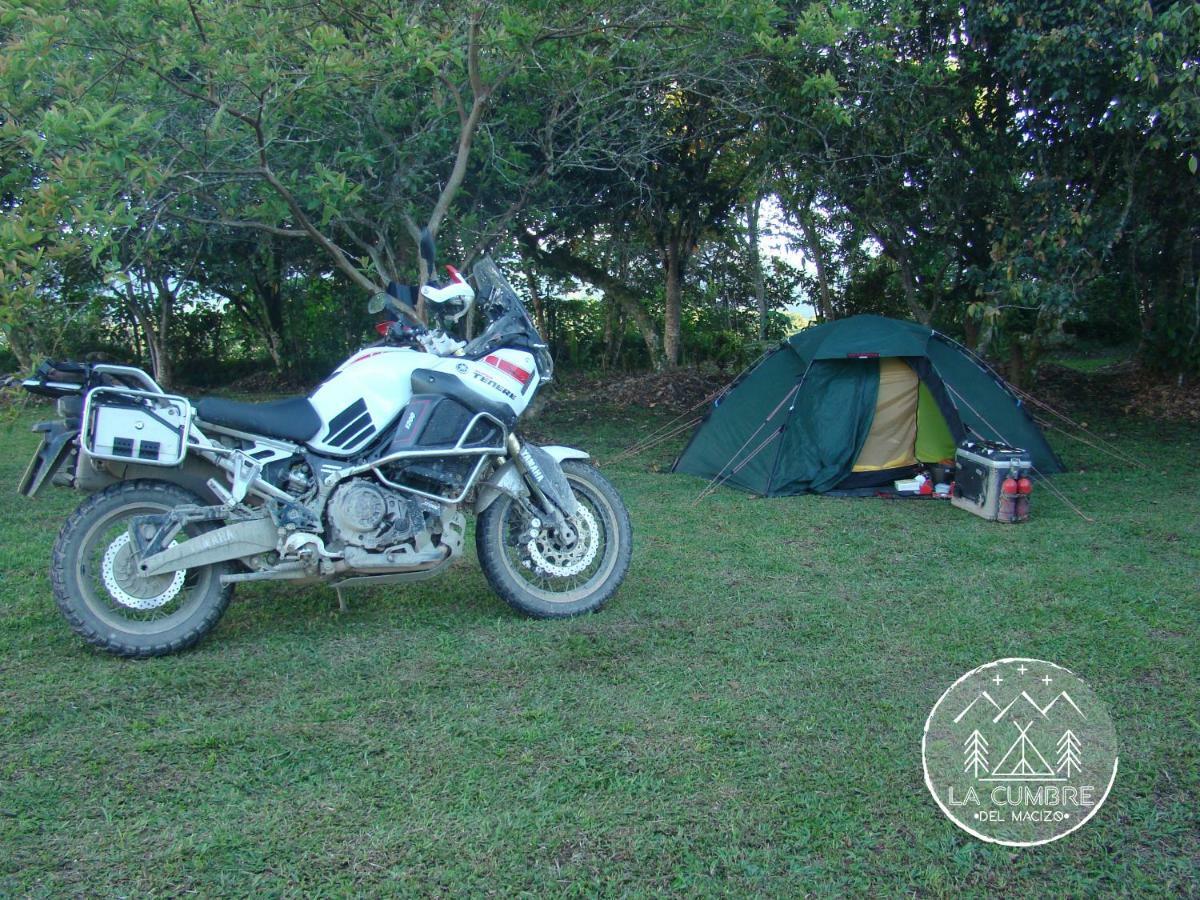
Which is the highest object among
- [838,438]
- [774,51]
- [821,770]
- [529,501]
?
[774,51]

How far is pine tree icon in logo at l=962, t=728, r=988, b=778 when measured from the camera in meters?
2.88

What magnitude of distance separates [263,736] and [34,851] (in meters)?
0.72

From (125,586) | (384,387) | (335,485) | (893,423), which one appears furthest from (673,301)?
(125,586)

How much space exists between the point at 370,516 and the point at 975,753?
2319 millimetres

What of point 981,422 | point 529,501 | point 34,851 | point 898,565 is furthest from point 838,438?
point 34,851

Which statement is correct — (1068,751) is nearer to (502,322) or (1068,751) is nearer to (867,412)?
(502,322)

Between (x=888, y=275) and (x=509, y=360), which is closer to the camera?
(x=509, y=360)

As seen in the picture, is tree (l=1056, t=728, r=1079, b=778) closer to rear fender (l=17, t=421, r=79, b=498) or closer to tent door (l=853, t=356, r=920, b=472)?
rear fender (l=17, t=421, r=79, b=498)

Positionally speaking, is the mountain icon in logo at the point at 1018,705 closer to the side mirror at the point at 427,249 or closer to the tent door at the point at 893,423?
the side mirror at the point at 427,249

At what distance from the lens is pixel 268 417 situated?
390 cm

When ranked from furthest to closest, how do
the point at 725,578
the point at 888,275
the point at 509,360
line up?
the point at 888,275
the point at 725,578
the point at 509,360

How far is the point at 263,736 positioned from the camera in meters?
3.08

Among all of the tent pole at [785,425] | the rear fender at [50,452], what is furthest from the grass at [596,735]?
the tent pole at [785,425]

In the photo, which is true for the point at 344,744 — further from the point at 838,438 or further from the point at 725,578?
the point at 838,438
